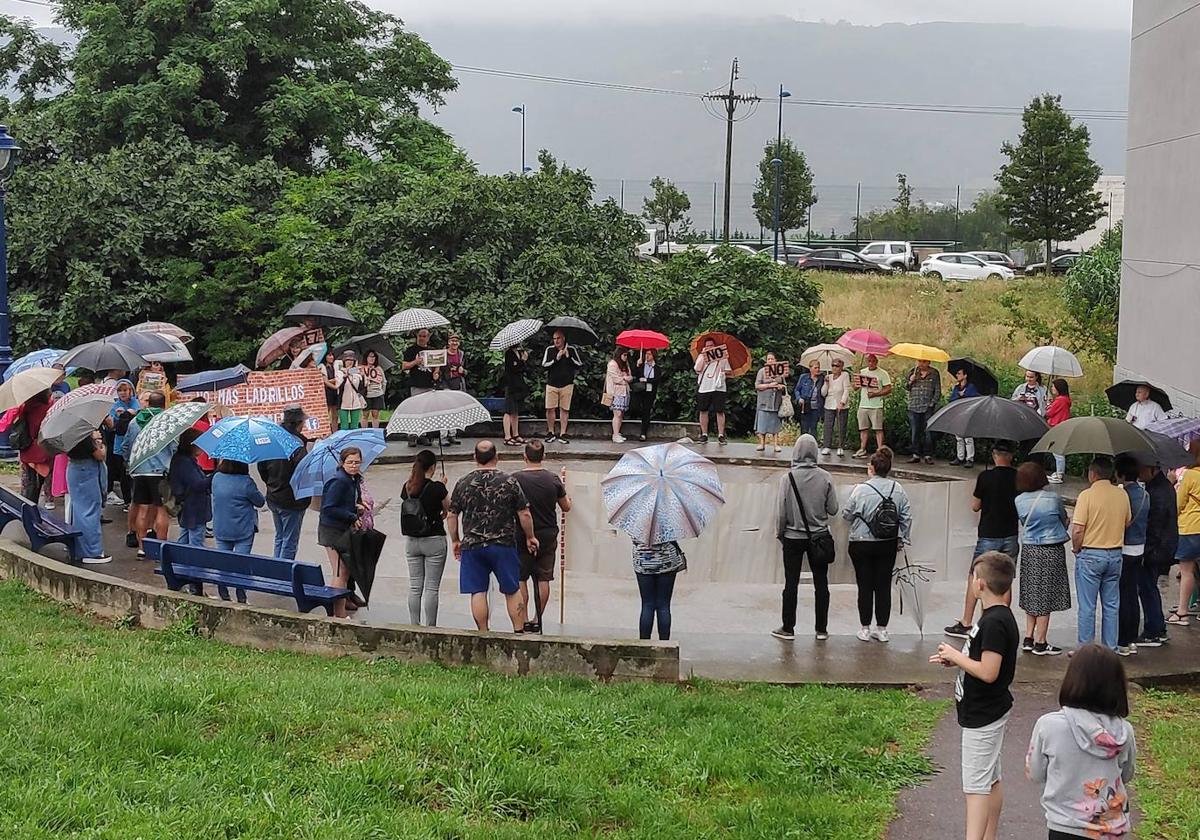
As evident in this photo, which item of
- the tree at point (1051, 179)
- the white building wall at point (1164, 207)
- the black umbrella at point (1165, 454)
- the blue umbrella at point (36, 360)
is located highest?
the tree at point (1051, 179)

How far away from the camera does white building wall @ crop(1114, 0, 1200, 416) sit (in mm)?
17859

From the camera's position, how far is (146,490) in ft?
40.3

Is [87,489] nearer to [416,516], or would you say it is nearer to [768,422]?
[416,516]

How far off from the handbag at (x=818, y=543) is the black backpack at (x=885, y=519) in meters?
0.35

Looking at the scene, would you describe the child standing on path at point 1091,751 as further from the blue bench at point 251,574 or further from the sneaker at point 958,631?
the blue bench at point 251,574

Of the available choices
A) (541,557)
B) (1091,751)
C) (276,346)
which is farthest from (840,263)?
(1091,751)

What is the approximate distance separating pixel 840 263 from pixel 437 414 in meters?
42.0

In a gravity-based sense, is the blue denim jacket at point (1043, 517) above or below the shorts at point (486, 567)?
above

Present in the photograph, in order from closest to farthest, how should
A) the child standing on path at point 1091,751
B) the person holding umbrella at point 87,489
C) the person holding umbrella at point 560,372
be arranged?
1. the child standing on path at point 1091,751
2. the person holding umbrella at point 87,489
3. the person holding umbrella at point 560,372

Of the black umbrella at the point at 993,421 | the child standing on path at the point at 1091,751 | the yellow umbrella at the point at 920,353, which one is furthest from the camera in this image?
the yellow umbrella at the point at 920,353

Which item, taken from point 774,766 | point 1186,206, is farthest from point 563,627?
point 1186,206

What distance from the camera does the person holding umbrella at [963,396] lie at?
17875 mm

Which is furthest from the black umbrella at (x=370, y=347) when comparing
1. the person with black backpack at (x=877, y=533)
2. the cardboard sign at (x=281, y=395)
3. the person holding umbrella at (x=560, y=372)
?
the person with black backpack at (x=877, y=533)

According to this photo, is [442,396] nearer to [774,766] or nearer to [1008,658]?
[774,766]
